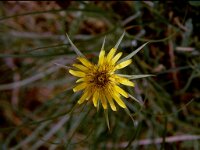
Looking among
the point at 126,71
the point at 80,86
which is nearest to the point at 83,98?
the point at 80,86

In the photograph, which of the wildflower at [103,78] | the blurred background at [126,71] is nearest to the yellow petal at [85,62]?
the wildflower at [103,78]

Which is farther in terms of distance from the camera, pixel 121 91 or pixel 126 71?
pixel 126 71

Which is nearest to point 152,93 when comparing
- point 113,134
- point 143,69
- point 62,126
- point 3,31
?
point 143,69

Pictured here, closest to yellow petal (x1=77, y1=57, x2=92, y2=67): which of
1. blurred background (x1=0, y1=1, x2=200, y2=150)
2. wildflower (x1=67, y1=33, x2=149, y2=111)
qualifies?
wildflower (x1=67, y1=33, x2=149, y2=111)

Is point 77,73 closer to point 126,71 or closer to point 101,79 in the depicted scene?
point 101,79

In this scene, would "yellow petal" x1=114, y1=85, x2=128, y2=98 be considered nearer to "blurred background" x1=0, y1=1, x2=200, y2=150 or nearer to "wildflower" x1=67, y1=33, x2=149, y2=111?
"wildflower" x1=67, y1=33, x2=149, y2=111

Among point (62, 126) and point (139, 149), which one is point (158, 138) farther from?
point (62, 126)
